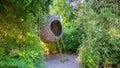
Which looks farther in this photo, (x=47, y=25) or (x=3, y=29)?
(x=47, y=25)

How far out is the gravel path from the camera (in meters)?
5.87

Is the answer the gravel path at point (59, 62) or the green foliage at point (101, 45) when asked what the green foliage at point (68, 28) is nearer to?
the gravel path at point (59, 62)

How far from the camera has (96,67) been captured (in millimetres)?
4965

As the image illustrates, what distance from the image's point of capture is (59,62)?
6.30 m

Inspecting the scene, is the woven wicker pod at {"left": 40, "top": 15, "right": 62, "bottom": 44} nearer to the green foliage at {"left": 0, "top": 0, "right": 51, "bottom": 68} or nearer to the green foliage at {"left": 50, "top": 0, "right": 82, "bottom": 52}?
the green foliage at {"left": 50, "top": 0, "right": 82, "bottom": 52}

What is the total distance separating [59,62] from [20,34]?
8.74ft

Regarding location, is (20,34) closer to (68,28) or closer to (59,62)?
(59,62)

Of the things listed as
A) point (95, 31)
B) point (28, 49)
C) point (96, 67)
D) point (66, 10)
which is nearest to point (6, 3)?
point (28, 49)

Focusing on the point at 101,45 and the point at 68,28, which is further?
the point at 68,28

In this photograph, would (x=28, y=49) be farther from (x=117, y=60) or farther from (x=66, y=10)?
(x=66, y=10)

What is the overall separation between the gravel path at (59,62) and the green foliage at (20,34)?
188 cm

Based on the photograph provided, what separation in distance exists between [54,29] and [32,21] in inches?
131

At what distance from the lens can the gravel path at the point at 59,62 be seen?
5869 millimetres

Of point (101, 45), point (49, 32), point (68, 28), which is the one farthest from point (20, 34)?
point (68, 28)
